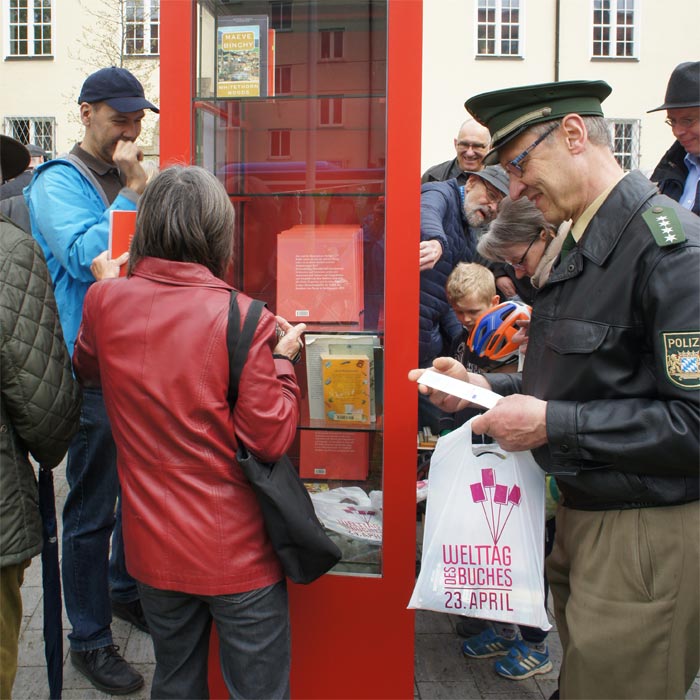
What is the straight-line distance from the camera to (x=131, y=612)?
11.1 feet

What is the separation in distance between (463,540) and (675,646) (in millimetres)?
586

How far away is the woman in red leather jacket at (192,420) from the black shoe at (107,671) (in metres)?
1.07

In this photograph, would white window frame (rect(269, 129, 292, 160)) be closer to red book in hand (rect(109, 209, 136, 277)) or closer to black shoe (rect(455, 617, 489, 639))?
red book in hand (rect(109, 209, 136, 277))

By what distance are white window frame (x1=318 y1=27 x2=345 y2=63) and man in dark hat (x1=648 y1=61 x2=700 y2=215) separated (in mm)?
1525

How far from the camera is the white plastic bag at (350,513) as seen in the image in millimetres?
2674

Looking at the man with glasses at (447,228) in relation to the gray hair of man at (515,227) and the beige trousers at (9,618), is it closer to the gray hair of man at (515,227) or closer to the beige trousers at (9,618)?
the gray hair of man at (515,227)

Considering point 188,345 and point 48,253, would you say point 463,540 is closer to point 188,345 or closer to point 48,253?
point 188,345

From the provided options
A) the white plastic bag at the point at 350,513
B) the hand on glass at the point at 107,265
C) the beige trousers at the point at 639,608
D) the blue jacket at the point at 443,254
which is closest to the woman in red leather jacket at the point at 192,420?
the hand on glass at the point at 107,265

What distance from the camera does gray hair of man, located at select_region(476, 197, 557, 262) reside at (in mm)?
2584

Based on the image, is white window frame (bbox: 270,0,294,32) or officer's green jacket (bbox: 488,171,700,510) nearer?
officer's green jacket (bbox: 488,171,700,510)

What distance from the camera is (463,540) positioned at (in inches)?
82.0

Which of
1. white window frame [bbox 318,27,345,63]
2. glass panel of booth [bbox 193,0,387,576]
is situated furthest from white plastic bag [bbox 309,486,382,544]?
white window frame [bbox 318,27,345,63]

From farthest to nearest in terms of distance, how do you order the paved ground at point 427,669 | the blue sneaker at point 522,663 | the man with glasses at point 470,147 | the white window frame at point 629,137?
the white window frame at point 629,137 < the man with glasses at point 470,147 < the blue sneaker at point 522,663 < the paved ground at point 427,669

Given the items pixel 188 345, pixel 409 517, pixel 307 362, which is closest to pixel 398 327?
pixel 307 362
